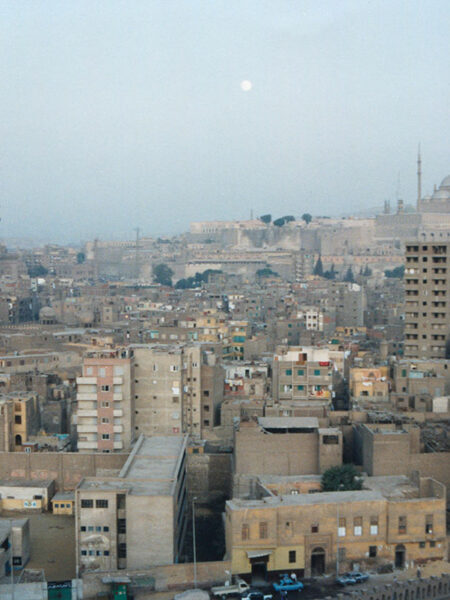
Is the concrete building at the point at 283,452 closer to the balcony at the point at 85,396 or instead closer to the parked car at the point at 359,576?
the parked car at the point at 359,576

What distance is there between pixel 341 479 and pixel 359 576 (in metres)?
2.02

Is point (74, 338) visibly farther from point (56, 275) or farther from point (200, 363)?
point (56, 275)

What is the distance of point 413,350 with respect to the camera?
27.9m

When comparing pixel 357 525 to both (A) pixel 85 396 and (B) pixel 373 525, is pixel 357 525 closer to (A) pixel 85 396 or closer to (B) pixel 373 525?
(B) pixel 373 525

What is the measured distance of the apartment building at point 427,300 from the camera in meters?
27.7

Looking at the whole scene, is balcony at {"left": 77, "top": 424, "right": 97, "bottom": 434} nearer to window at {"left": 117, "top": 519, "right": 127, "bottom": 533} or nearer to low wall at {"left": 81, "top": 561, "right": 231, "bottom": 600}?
window at {"left": 117, "top": 519, "right": 127, "bottom": 533}

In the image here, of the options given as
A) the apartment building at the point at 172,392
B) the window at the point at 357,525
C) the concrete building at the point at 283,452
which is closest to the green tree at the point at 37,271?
the apartment building at the point at 172,392

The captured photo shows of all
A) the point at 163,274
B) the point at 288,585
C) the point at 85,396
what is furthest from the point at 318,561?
the point at 163,274

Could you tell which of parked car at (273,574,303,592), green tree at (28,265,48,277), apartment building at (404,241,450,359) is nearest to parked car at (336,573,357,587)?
parked car at (273,574,303,592)

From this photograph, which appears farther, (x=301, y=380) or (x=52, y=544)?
(x=301, y=380)

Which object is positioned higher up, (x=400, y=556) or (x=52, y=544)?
(x=400, y=556)

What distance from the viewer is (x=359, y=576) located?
47.2 ft

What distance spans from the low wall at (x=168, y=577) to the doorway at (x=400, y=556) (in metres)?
2.66

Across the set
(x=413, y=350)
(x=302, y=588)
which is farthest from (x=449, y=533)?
(x=413, y=350)
